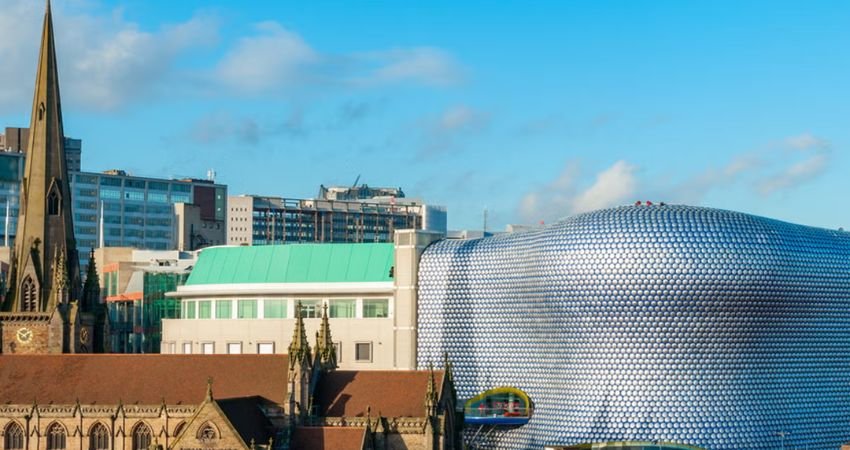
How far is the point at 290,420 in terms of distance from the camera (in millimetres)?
99688

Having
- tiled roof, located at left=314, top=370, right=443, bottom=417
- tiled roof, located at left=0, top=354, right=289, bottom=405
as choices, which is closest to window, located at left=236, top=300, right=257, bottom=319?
tiled roof, located at left=0, top=354, right=289, bottom=405

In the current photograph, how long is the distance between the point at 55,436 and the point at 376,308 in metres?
55.1

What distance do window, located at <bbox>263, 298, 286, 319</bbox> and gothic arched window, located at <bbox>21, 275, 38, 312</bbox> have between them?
49815 millimetres

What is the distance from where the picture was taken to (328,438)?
98.9 meters

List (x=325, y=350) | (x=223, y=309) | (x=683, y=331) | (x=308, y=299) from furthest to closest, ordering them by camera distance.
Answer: (x=223, y=309) → (x=308, y=299) → (x=683, y=331) → (x=325, y=350)

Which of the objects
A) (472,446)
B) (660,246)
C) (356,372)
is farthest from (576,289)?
(356,372)

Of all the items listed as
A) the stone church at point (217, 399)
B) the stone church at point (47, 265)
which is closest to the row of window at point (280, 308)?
the stone church at point (47, 265)

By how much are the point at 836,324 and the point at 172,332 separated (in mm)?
70709

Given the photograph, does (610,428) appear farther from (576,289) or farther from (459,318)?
(459,318)

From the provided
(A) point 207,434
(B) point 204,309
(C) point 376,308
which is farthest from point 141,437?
(B) point 204,309

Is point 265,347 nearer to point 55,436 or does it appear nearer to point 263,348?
point 263,348

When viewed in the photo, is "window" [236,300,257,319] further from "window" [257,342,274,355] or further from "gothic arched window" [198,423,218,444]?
"gothic arched window" [198,423,218,444]

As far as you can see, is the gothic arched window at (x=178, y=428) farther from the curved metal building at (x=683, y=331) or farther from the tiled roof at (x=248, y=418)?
the curved metal building at (x=683, y=331)

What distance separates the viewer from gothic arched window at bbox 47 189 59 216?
371ft
